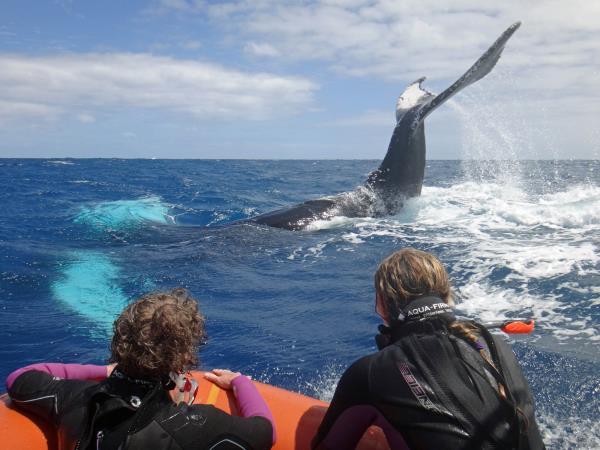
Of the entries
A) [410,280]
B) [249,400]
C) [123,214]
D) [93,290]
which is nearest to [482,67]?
[93,290]

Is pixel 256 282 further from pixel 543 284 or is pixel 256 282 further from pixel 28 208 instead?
pixel 28 208

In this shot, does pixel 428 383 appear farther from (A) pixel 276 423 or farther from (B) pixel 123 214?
(B) pixel 123 214

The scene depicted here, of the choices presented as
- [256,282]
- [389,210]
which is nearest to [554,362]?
[256,282]

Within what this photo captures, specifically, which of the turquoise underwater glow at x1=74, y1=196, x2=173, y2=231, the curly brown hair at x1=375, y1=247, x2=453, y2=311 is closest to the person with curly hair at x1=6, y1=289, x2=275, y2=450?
the curly brown hair at x1=375, y1=247, x2=453, y2=311

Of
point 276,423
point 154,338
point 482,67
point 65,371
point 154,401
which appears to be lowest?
point 276,423

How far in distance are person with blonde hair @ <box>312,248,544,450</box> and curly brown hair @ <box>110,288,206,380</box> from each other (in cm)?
73

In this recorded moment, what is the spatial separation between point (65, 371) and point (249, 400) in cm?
104

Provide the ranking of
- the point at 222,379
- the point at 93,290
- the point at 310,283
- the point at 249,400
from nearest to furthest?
1. the point at 249,400
2. the point at 222,379
3. the point at 93,290
4. the point at 310,283

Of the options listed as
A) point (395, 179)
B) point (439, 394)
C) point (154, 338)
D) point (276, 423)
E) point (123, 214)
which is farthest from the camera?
point (123, 214)

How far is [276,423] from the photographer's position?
2.97 metres

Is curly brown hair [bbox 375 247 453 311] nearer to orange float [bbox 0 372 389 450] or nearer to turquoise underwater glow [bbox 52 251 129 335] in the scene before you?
orange float [bbox 0 372 389 450]

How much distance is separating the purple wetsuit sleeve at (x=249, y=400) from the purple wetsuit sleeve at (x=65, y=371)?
2.58 feet

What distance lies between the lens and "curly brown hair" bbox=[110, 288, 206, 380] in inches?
88.3

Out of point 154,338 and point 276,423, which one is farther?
point 276,423
